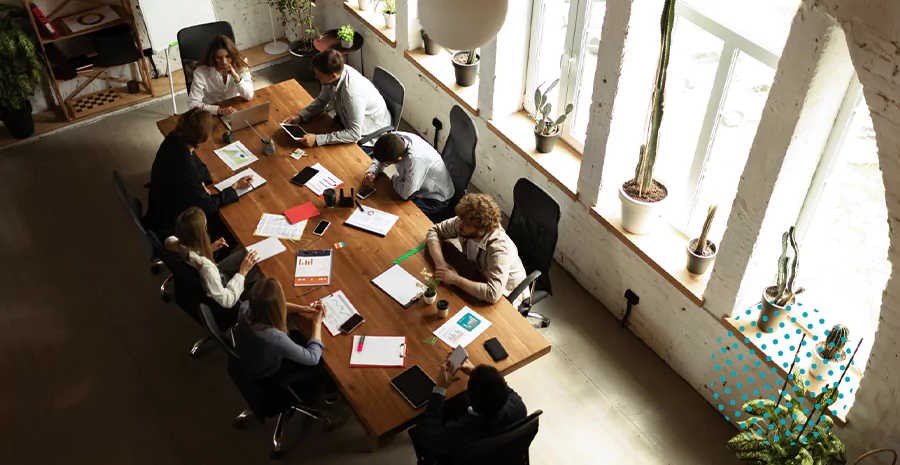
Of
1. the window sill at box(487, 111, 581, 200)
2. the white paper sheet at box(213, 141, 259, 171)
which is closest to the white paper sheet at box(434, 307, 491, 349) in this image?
the window sill at box(487, 111, 581, 200)

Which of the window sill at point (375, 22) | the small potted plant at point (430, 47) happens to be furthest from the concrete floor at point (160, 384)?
the window sill at point (375, 22)

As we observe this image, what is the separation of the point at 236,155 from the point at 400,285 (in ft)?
6.14

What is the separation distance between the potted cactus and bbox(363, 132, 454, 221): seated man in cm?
228

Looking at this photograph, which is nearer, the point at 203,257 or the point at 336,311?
the point at 336,311

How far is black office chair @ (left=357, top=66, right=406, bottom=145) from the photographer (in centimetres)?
614

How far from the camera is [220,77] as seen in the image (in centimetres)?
630

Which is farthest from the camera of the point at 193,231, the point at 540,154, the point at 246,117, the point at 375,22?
the point at 375,22

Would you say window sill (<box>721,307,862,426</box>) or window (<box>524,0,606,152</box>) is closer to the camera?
window sill (<box>721,307,862,426</box>)

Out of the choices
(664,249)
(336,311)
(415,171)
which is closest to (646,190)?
(664,249)

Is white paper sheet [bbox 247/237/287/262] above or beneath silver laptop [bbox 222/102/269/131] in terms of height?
beneath

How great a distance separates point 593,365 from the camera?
17.4 ft

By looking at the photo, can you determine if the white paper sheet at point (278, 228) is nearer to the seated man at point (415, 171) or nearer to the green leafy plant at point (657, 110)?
the seated man at point (415, 171)

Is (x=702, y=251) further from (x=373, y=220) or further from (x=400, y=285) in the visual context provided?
(x=373, y=220)

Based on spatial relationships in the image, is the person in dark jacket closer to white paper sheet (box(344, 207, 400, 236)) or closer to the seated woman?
white paper sheet (box(344, 207, 400, 236))
